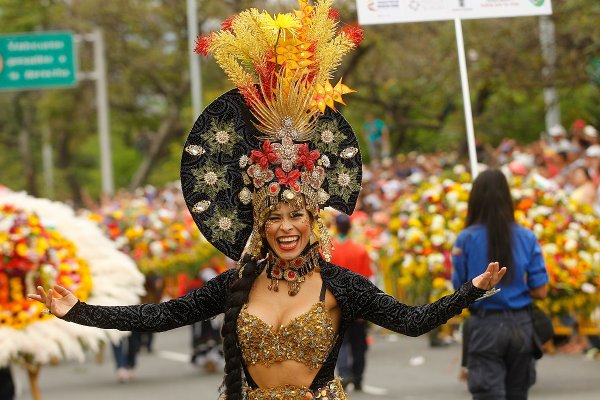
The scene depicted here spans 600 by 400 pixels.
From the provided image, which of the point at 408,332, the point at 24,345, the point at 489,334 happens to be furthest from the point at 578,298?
the point at 408,332

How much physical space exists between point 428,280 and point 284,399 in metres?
8.52

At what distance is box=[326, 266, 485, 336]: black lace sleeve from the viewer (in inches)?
227

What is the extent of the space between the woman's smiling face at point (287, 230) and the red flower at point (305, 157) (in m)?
0.19

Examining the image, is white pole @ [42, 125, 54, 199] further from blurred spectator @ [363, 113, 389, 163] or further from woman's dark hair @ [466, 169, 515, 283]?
woman's dark hair @ [466, 169, 515, 283]

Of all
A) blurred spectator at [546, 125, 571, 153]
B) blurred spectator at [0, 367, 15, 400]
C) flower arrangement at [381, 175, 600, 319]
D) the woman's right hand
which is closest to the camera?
the woman's right hand

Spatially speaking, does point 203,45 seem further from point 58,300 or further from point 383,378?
point 383,378

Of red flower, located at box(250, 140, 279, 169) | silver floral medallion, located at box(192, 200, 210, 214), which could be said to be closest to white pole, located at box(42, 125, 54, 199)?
silver floral medallion, located at box(192, 200, 210, 214)

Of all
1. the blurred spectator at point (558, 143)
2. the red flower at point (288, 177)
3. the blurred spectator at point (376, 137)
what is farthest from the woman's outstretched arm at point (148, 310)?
the blurred spectator at point (376, 137)

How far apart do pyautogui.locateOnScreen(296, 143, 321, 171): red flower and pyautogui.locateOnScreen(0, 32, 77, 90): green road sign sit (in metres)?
24.1

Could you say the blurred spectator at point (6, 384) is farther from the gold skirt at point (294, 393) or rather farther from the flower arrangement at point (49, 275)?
the gold skirt at point (294, 393)

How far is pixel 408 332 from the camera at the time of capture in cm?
593

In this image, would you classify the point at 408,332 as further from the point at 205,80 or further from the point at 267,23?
the point at 205,80

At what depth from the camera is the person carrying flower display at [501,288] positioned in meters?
8.74

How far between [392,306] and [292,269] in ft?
1.54
